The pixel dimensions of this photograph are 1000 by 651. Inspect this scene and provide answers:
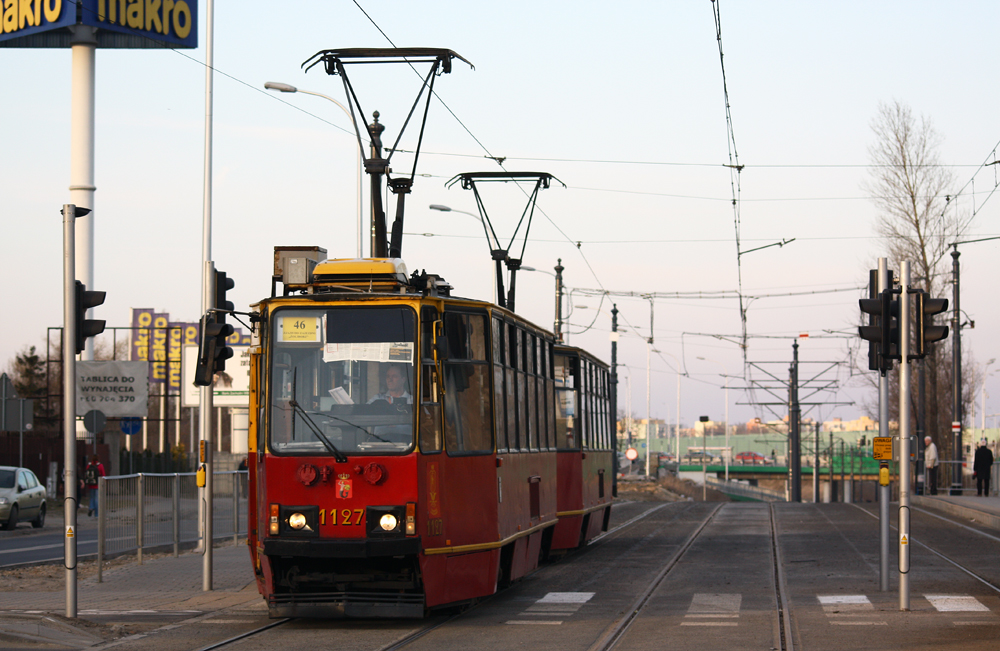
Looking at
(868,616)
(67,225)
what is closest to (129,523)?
(67,225)

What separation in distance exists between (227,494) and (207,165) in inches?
225

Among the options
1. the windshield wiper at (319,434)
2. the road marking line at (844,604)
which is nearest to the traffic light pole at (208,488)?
the windshield wiper at (319,434)

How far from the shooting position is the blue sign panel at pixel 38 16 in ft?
131

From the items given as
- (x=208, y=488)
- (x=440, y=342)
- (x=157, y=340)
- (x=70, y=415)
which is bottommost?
(x=208, y=488)

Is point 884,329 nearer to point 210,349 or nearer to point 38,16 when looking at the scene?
point 210,349

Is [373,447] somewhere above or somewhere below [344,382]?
below

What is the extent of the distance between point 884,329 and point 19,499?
21.5 m

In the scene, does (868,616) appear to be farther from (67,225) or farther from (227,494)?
(227,494)

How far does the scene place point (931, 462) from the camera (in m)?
36.7

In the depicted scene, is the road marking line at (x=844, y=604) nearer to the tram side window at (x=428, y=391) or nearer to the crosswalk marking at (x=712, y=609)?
the crosswalk marking at (x=712, y=609)

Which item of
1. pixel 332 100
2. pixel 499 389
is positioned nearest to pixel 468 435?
pixel 499 389

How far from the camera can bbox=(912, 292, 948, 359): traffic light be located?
42.4ft

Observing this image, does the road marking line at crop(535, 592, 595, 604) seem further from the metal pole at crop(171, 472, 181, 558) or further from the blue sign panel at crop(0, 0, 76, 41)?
the blue sign panel at crop(0, 0, 76, 41)

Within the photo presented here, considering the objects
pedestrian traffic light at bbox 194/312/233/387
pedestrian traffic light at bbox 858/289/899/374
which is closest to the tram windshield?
pedestrian traffic light at bbox 194/312/233/387
